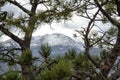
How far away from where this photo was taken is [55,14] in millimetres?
4887

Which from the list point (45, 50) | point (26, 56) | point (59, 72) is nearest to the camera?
point (59, 72)

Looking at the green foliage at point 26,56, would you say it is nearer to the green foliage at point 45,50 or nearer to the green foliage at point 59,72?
the green foliage at point 45,50

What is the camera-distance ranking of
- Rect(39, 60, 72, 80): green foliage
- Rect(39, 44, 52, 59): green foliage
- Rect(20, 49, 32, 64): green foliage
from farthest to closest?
1. Rect(39, 44, 52, 59): green foliage
2. Rect(20, 49, 32, 64): green foliage
3. Rect(39, 60, 72, 80): green foliage

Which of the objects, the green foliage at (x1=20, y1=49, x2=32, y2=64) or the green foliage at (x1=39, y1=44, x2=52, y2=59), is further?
the green foliage at (x1=39, y1=44, x2=52, y2=59)

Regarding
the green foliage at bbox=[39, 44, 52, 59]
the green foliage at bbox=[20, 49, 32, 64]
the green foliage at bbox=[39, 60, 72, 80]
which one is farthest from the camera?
the green foliage at bbox=[39, 44, 52, 59]

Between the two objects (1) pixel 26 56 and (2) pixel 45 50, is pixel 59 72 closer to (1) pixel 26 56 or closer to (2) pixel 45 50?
(1) pixel 26 56


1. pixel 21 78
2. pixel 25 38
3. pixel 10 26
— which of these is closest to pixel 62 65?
pixel 21 78

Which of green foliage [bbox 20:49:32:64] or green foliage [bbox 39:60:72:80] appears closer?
green foliage [bbox 39:60:72:80]

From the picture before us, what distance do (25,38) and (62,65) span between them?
3082mm

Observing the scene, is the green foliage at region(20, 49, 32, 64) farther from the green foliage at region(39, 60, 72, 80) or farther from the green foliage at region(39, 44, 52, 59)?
the green foliage at region(39, 60, 72, 80)

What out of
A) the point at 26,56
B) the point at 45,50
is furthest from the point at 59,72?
the point at 45,50

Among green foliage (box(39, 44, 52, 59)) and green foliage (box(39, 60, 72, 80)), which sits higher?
green foliage (box(39, 60, 72, 80))

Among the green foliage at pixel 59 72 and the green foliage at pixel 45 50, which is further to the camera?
the green foliage at pixel 45 50

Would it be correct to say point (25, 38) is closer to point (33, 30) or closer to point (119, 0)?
point (33, 30)
